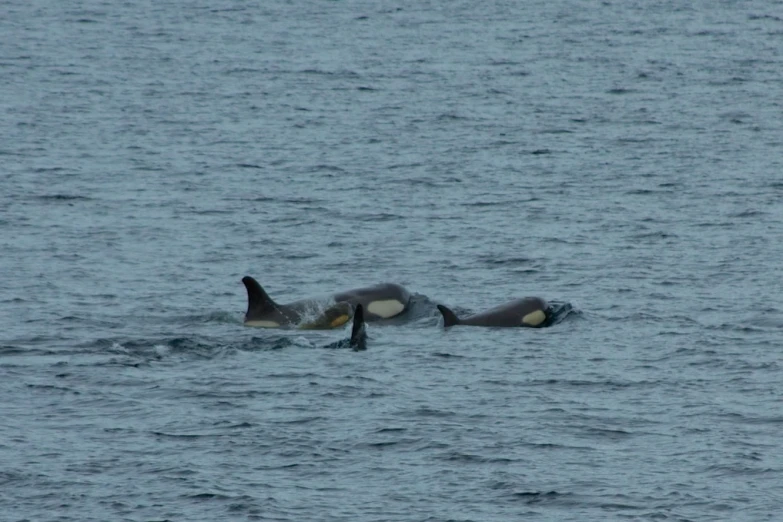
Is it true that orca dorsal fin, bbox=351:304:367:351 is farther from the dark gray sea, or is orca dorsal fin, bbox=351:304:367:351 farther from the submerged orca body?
the submerged orca body

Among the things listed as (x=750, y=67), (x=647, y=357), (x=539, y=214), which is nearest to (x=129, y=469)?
(x=647, y=357)

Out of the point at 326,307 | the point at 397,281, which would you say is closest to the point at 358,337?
the point at 326,307

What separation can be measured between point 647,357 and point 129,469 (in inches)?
352

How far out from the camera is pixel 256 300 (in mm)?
26062

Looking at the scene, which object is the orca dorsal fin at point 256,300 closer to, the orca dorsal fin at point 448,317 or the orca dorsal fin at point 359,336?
the orca dorsal fin at point 359,336

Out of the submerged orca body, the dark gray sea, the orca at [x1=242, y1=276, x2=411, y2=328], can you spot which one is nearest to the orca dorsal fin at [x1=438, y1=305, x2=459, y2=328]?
the submerged orca body

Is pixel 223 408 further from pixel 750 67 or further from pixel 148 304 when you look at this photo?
pixel 750 67

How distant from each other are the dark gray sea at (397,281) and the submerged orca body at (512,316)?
0.32 metres

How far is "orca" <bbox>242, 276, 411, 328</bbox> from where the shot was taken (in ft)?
85.9

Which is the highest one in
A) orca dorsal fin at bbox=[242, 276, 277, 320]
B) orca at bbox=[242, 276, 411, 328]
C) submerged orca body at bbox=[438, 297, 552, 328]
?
orca dorsal fin at bbox=[242, 276, 277, 320]

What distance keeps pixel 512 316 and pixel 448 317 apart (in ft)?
3.96

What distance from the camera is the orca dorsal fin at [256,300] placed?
85.2 ft

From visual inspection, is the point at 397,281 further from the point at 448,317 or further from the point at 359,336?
the point at 359,336

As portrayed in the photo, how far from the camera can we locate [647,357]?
24312 millimetres
